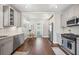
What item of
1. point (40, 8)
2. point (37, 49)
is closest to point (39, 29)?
point (40, 8)

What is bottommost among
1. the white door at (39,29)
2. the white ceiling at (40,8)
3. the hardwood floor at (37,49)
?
the hardwood floor at (37,49)

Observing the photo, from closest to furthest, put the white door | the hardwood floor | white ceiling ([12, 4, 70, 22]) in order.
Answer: the hardwood floor → white ceiling ([12, 4, 70, 22]) → the white door

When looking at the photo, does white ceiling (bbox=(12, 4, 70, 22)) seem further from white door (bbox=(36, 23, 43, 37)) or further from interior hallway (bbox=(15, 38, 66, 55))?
white door (bbox=(36, 23, 43, 37))

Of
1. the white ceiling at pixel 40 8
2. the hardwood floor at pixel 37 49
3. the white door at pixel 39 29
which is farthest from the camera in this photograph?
the white door at pixel 39 29

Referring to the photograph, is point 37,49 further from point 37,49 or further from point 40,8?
point 40,8

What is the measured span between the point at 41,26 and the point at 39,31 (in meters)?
0.67

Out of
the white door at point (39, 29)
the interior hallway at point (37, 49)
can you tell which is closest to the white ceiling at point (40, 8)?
the interior hallway at point (37, 49)

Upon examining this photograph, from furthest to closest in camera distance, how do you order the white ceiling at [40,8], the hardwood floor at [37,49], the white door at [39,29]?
the white door at [39,29], the white ceiling at [40,8], the hardwood floor at [37,49]

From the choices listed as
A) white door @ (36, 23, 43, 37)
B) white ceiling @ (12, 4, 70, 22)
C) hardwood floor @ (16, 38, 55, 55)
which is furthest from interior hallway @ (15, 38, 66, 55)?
white door @ (36, 23, 43, 37)

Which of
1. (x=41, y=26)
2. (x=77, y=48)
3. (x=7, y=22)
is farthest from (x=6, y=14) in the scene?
(x=41, y=26)

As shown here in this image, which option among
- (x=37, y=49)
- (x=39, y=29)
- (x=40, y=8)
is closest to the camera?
(x=37, y=49)

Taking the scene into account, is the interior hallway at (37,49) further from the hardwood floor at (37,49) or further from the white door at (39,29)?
the white door at (39,29)

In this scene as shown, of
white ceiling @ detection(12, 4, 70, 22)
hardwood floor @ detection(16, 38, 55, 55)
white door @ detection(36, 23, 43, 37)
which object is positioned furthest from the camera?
white door @ detection(36, 23, 43, 37)
